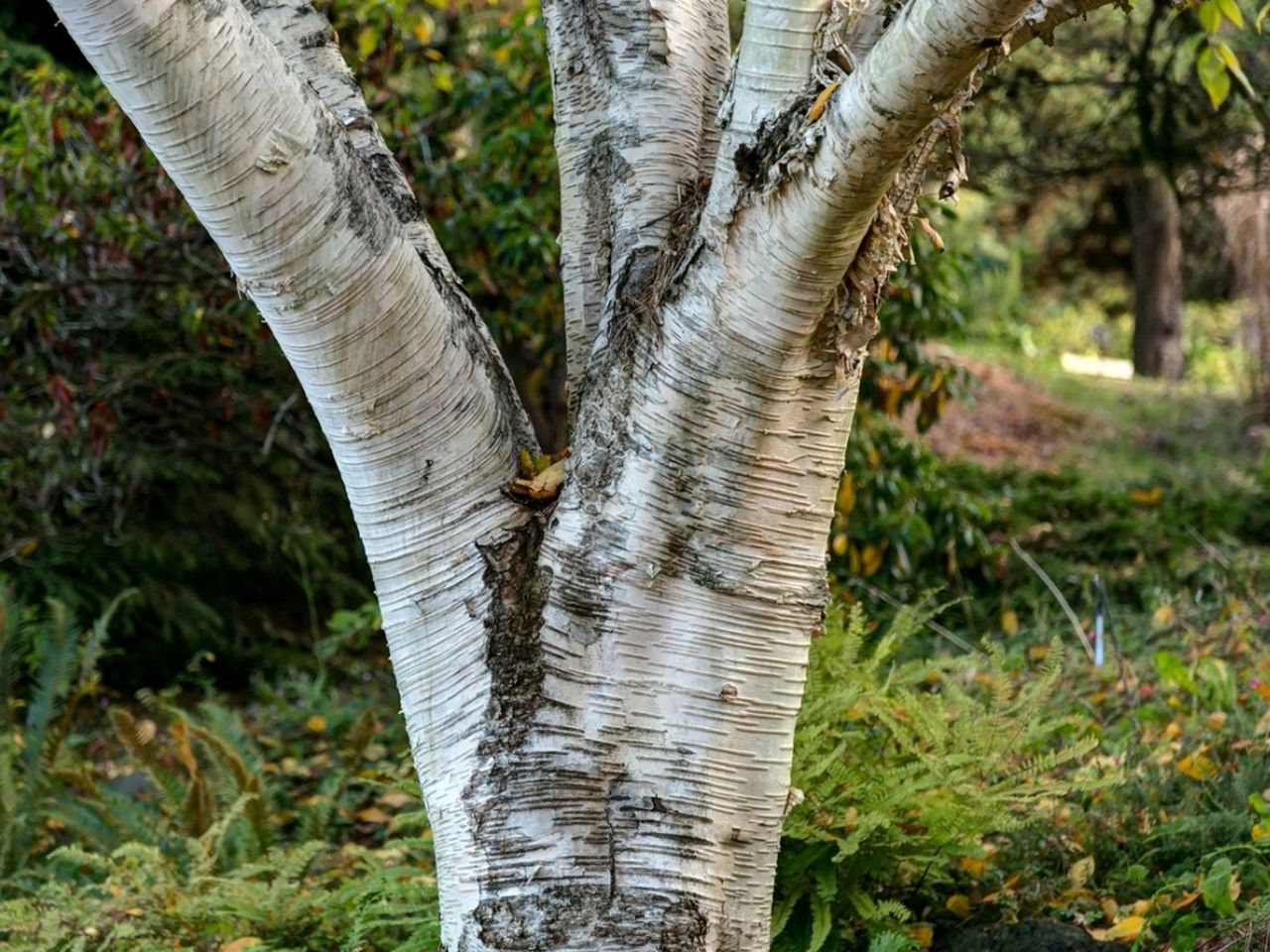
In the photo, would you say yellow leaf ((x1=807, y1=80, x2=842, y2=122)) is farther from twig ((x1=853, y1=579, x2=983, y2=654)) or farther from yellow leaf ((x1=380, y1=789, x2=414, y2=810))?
yellow leaf ((x1=380, y1=789, x2=414, y2=810))

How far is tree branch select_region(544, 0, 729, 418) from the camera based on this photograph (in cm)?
241

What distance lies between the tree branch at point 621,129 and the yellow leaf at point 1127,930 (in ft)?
5.42

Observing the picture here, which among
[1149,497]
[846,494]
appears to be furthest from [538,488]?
[1149,497]

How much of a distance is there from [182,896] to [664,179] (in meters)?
2.32

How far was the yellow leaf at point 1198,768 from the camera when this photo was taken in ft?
10.7

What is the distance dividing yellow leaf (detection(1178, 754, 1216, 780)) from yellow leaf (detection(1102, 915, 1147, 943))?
2.34 feet

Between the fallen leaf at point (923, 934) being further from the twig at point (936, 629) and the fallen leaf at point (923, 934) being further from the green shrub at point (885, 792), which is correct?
the twig at point (936, 629)

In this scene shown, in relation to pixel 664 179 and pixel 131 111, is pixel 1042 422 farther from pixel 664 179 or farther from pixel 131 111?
pixel 131 111

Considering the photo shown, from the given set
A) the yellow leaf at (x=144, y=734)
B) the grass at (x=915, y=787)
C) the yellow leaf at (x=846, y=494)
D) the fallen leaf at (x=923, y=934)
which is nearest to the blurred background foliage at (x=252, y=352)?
the yellow leaf at (x=846, y=494)

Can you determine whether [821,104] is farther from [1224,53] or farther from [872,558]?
[872,558]

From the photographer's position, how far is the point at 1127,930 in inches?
104

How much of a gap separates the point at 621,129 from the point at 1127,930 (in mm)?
2031

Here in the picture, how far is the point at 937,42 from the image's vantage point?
5.36ft

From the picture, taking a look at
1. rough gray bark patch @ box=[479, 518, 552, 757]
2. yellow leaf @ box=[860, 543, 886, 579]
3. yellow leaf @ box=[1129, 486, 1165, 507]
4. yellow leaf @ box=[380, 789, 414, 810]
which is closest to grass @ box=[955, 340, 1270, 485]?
yellow leaf @ box=[1129, 486, 1165, 507]
